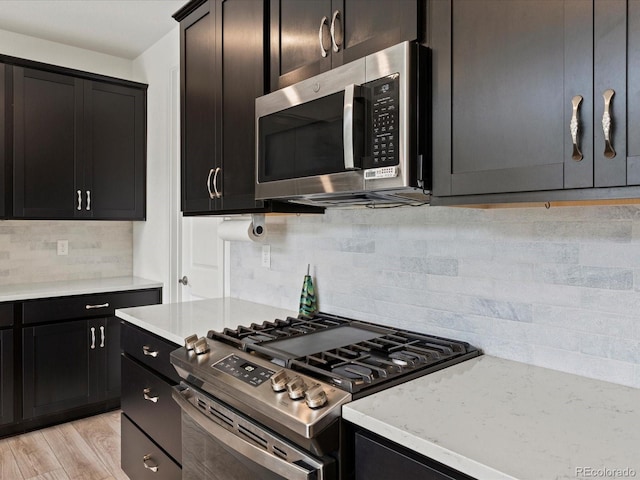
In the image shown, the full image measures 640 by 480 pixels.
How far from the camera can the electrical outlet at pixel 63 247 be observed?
3543mm

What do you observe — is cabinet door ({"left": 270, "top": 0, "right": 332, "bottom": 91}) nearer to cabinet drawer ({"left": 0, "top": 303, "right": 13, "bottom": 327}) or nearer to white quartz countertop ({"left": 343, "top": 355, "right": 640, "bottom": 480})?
white quartz countertop ({"left": 343, "top": 355, "right": 640, "bottom": 480})

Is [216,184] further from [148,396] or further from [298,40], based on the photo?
[148,396]

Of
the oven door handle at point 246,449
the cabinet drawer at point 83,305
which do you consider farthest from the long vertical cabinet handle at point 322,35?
the cabinet drawer at point 83,305

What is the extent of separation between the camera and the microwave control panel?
125cm

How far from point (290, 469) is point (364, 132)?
92 cm

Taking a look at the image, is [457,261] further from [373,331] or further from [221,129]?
[221,129]

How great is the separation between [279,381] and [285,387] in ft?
0.07

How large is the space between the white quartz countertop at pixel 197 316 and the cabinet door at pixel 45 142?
138 centimetres

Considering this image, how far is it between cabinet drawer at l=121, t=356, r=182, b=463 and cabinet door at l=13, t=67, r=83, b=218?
1519 millimetres

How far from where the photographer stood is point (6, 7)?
291 cm

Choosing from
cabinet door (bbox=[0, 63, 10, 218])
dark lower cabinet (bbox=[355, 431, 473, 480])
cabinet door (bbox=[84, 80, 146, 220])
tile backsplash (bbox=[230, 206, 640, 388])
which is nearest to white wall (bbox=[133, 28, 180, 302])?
cabinet door (bbox=[84, 80, 146, 220])

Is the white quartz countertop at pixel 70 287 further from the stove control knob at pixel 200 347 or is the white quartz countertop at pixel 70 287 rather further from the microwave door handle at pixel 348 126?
the microwave door handle at pixel 348 126

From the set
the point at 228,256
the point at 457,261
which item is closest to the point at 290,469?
the point at 457,261

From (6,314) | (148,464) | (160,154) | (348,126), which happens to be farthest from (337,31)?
(6,314)
